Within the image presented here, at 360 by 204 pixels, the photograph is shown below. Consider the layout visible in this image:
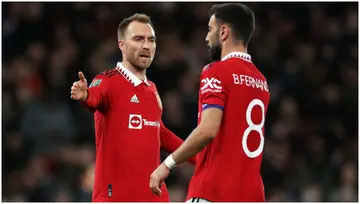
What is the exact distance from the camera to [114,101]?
A: 6.34m

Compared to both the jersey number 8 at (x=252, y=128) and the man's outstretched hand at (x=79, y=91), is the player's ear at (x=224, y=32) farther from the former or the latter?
the man's outstretched hand at (x=79, y=91)

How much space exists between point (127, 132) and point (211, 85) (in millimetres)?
1235

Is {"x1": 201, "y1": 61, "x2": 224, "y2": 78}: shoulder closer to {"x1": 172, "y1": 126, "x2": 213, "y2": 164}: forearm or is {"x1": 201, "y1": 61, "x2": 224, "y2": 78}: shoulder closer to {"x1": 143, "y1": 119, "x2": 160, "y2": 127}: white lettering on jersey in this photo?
{"x1": 172, "y1": 126, "x2": 213, "y2": 164}: forearm

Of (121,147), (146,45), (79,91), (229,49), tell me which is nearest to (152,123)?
(121,147)

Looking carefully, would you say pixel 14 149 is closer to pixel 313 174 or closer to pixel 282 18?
pixel 313 174

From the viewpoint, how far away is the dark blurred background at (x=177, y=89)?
38.8ft

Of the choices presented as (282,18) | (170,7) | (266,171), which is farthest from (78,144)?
(282,18)

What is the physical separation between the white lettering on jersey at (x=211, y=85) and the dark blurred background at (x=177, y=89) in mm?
5557

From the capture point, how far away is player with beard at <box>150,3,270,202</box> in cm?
534

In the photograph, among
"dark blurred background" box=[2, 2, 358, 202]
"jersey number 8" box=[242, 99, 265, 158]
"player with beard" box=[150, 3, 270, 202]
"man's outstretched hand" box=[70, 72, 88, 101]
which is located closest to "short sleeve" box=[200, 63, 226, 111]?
"player with beard" box=[150, 3, 270, 202]

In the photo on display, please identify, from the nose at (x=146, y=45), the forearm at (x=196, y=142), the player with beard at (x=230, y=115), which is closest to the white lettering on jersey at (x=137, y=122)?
the nose at (x=146, y=45)

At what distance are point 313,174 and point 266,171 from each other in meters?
0.73

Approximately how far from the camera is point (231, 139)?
17.6 feet

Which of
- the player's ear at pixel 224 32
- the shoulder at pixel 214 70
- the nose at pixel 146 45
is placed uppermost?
the nose at pixel 146 45
